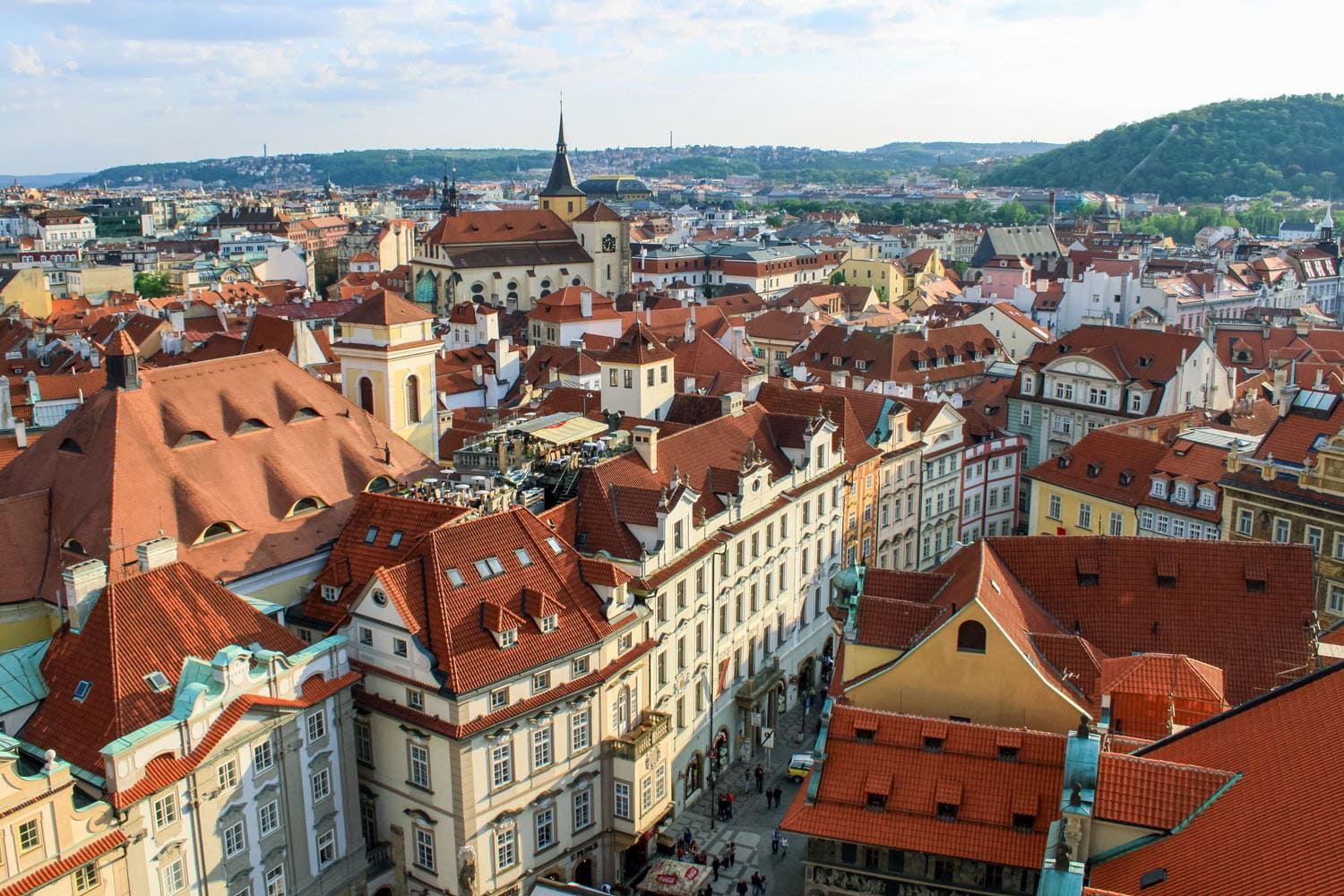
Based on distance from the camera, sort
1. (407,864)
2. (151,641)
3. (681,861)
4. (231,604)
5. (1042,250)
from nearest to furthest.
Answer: (151,641), (231,604), (407,864), (681,861), (1042,250)

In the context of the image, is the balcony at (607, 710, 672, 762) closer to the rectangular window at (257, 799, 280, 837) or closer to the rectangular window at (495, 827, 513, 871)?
the rectangular window at (495, 827, 513, 871)

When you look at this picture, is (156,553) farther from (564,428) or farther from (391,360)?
(564,428)

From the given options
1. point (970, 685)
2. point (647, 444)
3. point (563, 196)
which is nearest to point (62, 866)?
point (970, 685)

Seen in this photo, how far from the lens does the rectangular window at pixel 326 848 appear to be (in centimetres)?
3809

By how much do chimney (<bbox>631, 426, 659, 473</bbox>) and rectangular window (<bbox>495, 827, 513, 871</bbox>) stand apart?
16.4m

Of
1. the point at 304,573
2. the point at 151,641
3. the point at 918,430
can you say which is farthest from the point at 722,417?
the point at 151,641

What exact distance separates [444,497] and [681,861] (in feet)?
51.2

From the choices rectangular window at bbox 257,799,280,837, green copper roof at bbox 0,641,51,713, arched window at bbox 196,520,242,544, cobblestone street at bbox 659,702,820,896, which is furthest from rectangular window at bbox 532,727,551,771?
green copper roof at bbox 0,641,51,713

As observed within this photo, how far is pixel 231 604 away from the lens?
123ft

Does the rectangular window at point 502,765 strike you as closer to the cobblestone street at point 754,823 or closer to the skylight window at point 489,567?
the skylight window at point 489,567

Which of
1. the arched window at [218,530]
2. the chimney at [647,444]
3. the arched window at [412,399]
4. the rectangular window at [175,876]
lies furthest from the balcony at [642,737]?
the arched window at [412,399]

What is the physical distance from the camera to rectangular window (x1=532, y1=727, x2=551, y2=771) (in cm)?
4009

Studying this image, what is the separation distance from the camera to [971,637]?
37.5m

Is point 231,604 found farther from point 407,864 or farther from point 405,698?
point 407,864
